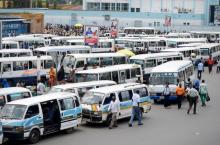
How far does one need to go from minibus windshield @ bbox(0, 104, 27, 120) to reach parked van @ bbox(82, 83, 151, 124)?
3650 millimetres

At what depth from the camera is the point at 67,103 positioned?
64.8ft

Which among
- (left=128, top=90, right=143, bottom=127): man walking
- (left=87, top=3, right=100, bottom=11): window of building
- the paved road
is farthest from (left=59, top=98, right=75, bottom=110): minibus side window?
(left=87, top=3, right=100, bottom=11): window of building

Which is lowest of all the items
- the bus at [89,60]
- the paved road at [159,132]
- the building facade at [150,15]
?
the paved road at [159,132]

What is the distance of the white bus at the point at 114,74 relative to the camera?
1101 inches

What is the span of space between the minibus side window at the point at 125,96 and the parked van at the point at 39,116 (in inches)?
91.9

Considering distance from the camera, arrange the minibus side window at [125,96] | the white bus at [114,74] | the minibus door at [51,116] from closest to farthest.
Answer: the minibus door at [51,116]
the minibus side window at [125,96]
the white bus at [114,74]

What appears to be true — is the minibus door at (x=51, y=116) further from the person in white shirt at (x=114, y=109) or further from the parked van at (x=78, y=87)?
the parked van at (x=78, y=87)

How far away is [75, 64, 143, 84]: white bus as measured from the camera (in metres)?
28.0

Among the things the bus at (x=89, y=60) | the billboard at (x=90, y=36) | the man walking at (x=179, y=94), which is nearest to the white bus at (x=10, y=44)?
the billboard at (x=90, y=36)

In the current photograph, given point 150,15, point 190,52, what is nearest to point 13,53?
point 190,52

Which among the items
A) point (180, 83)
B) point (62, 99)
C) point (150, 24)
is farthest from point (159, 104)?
point (150, 24)

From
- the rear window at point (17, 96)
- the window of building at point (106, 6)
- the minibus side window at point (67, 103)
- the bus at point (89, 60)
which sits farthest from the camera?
the window of building at point (106, 6)

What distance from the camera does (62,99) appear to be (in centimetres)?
1958

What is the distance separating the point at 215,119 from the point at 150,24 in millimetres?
65730
